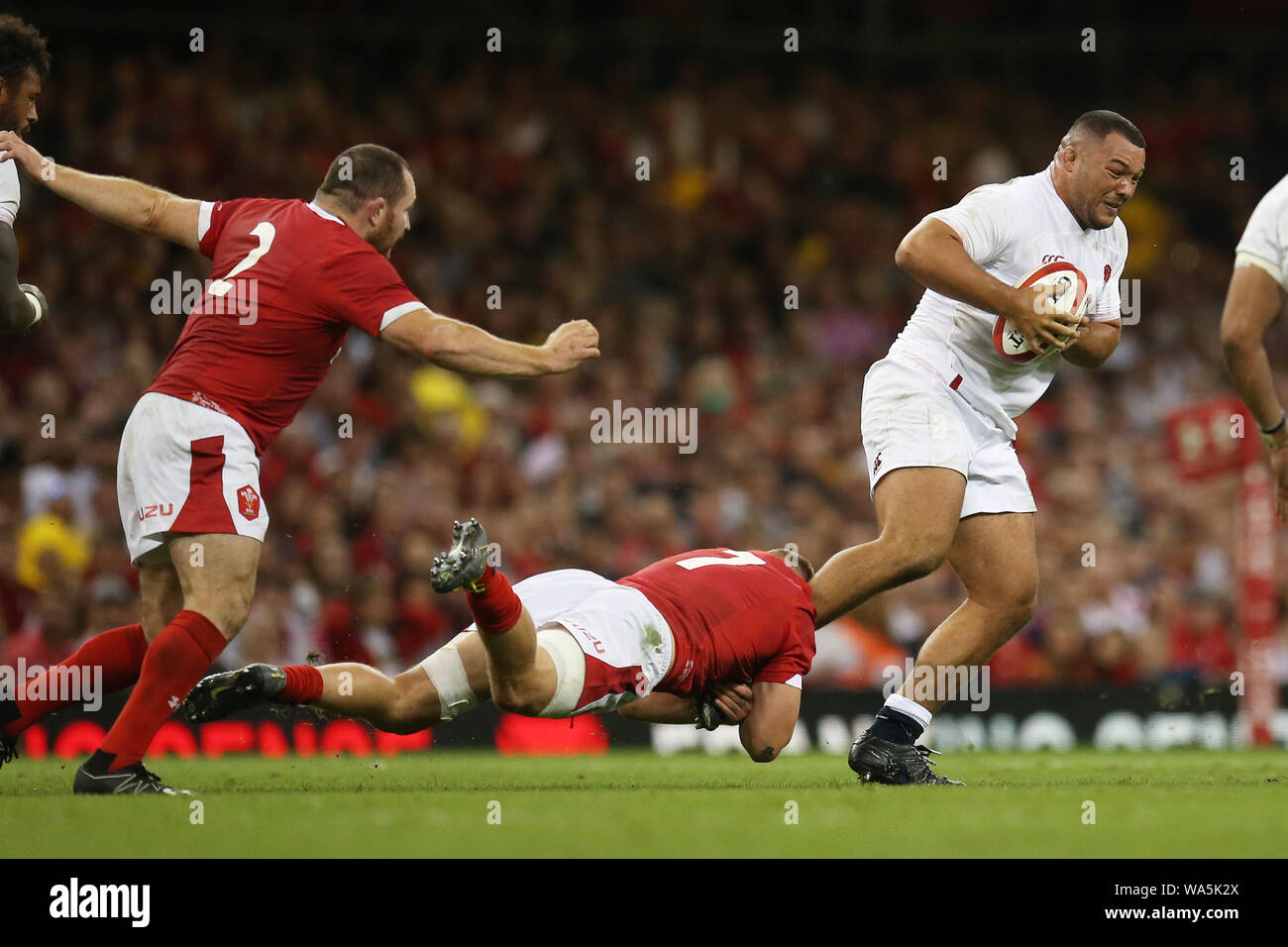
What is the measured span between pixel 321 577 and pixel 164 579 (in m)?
5.29

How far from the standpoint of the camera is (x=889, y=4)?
57.3 ft

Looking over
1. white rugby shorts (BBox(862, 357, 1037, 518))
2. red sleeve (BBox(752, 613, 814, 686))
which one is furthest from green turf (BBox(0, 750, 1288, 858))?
white rugby shorts (BBox(862, 357, 1037, 518))

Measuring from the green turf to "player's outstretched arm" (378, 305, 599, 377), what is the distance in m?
1.45

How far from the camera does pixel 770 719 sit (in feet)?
19.9

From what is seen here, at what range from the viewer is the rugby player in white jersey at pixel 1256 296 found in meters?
5.62

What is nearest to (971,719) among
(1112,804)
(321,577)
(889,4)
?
→ (321,577)

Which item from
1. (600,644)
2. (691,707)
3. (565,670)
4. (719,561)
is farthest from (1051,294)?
(565,670)

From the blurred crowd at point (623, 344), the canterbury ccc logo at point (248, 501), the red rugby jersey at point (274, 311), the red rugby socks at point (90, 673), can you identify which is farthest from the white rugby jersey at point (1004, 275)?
the blurred crowd at point (623, 344)

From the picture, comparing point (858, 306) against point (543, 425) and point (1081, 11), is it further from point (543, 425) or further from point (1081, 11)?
point (1081, 11)

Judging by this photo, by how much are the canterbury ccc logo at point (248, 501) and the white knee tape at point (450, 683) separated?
81 centimetres

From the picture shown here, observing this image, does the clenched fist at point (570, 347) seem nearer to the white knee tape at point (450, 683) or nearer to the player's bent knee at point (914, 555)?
the white knee tape at point (450, 683)

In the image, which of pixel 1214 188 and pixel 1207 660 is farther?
pixel 1214 188

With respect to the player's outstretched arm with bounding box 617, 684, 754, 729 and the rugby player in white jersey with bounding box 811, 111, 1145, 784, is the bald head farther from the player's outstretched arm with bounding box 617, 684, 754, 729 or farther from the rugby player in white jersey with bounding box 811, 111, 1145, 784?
the player's outstretched arm with bounding box 617, 684, 754, 729

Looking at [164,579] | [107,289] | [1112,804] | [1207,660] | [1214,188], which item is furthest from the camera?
[1214,188]
